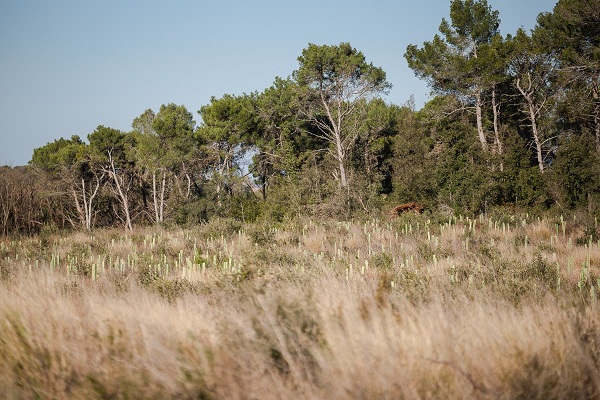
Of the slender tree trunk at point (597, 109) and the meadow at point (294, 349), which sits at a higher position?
the slender tree trunk at point (597, 109)

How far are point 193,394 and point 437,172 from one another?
78.9 ft

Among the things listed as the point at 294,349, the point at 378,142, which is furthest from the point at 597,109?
the point at 294,349

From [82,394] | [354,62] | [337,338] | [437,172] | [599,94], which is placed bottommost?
[82,394]

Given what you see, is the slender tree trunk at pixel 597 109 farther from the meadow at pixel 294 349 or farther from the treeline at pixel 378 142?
the meadow at pixel 294 349

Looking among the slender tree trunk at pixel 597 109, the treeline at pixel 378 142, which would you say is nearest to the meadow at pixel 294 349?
the treeline at pixel 378 142

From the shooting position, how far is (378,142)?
112 ft

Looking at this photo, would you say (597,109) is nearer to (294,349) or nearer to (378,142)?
(378,142)

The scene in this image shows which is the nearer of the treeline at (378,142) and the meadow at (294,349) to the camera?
the meadow at (294,349)

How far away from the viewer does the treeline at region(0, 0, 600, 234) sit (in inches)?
810

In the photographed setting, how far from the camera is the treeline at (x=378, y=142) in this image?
20562mm

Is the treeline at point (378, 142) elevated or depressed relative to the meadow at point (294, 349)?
elevated

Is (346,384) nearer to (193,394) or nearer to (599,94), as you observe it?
(193,394)

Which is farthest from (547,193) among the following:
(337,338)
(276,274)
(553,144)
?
(337,338)

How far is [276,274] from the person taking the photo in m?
5.42
